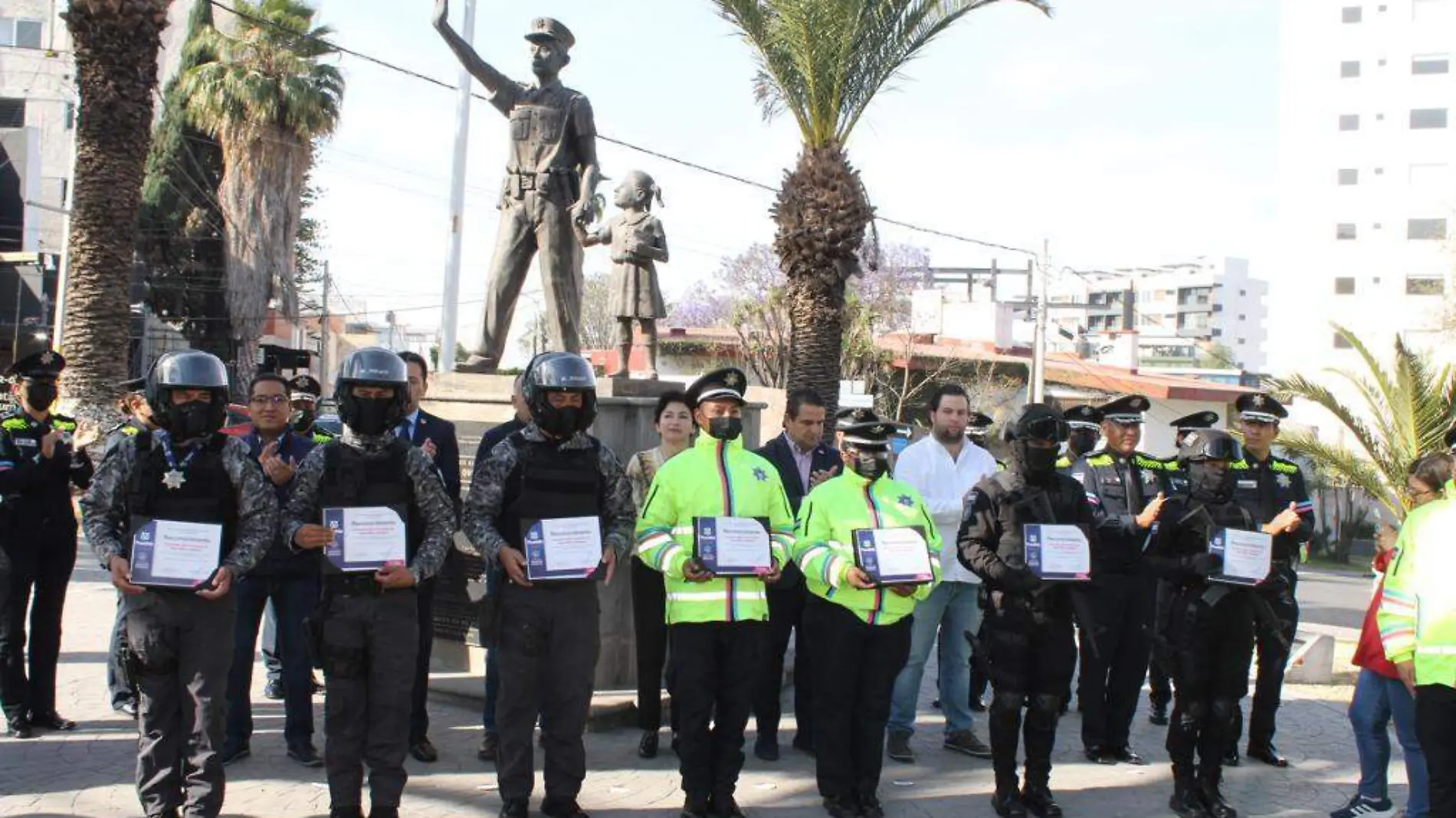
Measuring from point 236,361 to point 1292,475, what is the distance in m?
29.1

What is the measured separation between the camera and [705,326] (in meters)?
44.7

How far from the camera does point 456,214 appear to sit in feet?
67.8

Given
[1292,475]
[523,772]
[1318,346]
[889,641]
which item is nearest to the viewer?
[523,772]

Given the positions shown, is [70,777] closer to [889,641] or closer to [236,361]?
[889,641]

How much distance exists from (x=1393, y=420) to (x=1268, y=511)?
5.89 meters

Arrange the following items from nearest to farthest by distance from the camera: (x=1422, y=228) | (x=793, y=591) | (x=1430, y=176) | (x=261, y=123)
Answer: (x=793, y=591)
(x=261, y=123)
(x=1422, y=228)
(x=1430, y=176)

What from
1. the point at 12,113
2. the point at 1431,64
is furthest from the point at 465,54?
the point at 1431,64

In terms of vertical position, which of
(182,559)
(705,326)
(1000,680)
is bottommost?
(1000,680)

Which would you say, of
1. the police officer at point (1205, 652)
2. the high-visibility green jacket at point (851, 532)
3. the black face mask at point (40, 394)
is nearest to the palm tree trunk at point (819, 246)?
the police officer at point (1205, 652)

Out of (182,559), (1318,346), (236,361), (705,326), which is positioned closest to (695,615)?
(182,559)

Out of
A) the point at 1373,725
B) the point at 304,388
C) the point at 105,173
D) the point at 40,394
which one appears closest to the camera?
the point at 1373,725

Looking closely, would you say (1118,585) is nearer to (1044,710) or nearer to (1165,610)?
(1165,610)

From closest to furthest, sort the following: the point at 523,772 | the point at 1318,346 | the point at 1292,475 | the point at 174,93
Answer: the point at 523,772 → the point at 1292,475 → the point at 174,93 → the point at 1318,346

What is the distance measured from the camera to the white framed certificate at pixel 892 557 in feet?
18.7
